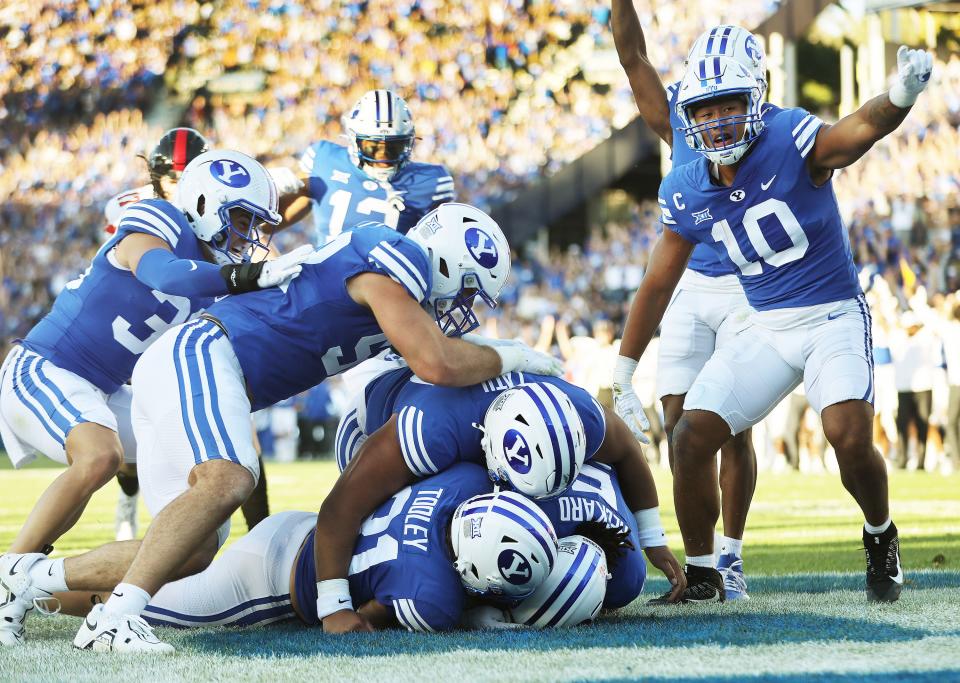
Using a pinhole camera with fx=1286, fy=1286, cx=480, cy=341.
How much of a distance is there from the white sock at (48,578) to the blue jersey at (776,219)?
2319 mm

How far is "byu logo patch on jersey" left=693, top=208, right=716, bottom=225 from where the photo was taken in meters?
4.37

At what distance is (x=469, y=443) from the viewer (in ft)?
12.5

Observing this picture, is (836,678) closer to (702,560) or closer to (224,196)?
(702,560)

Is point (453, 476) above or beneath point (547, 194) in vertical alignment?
beneath

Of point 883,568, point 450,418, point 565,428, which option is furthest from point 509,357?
point 883,568

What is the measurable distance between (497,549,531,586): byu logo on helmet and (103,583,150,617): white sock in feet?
3.14

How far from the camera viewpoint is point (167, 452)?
3.84m

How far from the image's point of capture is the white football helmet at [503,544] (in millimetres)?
3432

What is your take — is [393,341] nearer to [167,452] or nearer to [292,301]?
[292,301]

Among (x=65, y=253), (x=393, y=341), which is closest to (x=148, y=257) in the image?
(x=393, y=341)

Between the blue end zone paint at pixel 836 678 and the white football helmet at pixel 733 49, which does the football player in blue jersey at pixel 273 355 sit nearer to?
the white football helmet at pixel 733 49

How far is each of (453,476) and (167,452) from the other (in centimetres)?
86

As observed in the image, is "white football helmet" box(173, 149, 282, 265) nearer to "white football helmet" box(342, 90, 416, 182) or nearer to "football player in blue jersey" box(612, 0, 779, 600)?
"football player in blue jersey" box(612, 0, 779, 600)

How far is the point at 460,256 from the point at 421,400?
49 cm
